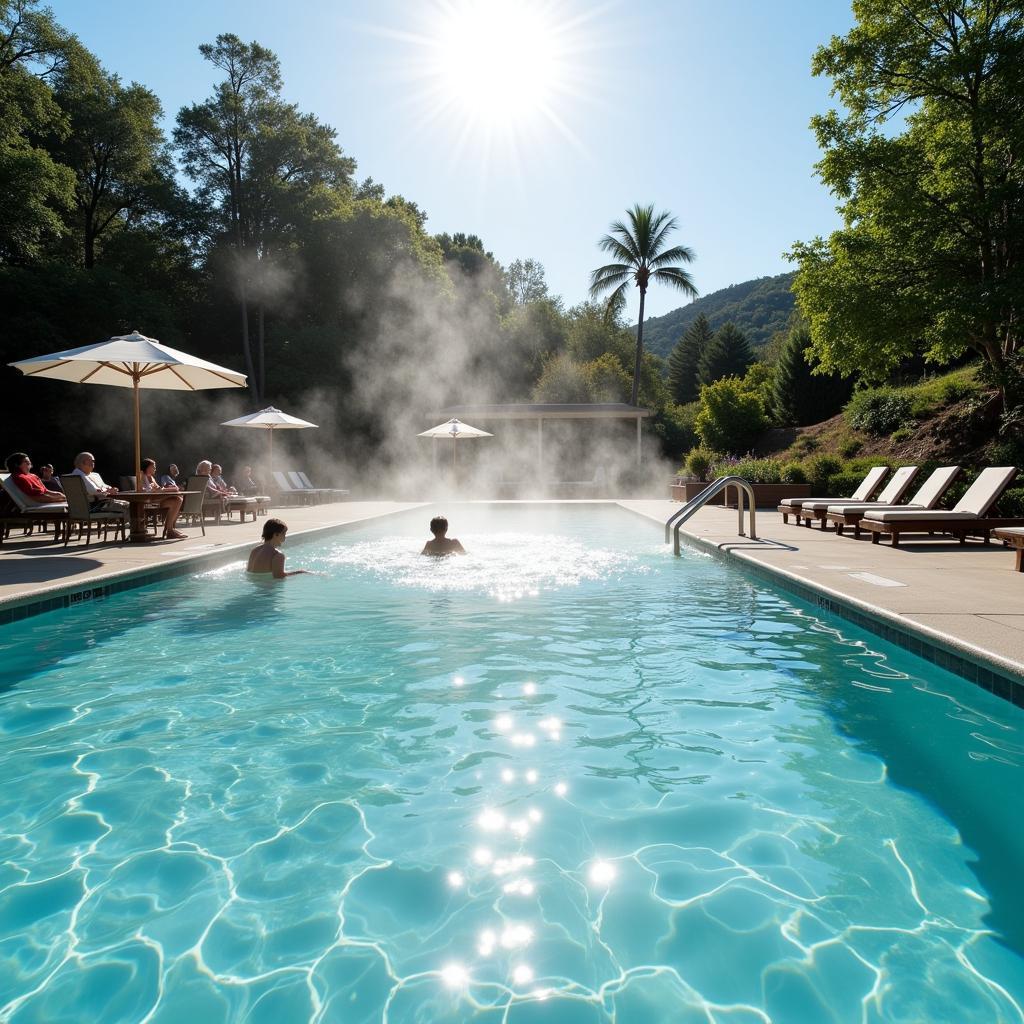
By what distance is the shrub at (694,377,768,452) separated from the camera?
24375 mm

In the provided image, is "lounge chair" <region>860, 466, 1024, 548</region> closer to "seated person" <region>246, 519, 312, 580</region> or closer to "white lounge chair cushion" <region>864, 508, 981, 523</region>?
"white lounge chair cushion" <region>864, 508, 981, 523</region>

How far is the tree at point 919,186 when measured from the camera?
12602 mm

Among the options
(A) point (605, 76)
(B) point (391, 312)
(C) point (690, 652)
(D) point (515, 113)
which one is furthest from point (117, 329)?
(C) point (690, 652)

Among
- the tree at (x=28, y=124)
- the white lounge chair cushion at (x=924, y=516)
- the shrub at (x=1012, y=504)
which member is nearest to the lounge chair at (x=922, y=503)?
the white lounge chair cushion at (x=924, y=516)

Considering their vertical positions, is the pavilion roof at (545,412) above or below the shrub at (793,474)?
above

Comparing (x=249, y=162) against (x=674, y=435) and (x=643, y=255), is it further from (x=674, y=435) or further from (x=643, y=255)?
(x=674, y=435)

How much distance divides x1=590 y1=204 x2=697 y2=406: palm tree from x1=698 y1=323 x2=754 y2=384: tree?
24930 mm

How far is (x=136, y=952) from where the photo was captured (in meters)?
2.07

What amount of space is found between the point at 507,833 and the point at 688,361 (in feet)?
200

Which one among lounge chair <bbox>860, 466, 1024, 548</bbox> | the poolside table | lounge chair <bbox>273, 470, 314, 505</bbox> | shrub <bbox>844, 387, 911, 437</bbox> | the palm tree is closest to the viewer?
lounge chair <bbox>860, 466, 1024, 548</bbox>

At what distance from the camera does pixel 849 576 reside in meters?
6.30

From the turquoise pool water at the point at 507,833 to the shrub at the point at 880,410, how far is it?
16.6 meters

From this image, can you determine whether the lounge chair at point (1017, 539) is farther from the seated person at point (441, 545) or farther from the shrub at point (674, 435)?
the shrub at point (674, 435)

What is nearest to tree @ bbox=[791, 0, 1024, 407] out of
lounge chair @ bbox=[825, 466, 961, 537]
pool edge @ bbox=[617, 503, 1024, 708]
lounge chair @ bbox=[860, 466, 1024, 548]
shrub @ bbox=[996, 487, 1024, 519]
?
shrub @ bbox=[996, 487, 1024, 519]
